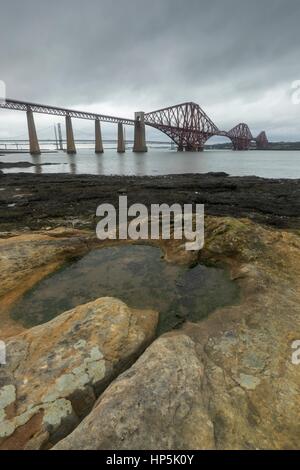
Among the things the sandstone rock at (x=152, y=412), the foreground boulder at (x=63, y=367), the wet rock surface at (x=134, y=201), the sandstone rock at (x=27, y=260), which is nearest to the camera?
the sandstone rock at (x=152, y=412)

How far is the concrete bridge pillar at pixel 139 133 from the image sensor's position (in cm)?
11438

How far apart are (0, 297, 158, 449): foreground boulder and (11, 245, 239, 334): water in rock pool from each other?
2.60 ft

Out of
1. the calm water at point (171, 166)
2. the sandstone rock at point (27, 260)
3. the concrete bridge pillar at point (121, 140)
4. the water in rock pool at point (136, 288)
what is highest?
the concrete bridge pillar at point (121, 140)

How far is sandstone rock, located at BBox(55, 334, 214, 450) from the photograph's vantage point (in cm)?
267

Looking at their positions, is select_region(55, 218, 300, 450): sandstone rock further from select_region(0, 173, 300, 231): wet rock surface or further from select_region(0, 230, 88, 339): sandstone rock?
select_region(0, 173, 300, 231): wet rock surface

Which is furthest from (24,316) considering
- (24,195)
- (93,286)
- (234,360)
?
(24,195)

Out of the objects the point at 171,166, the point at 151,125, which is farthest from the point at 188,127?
the point at 171,166

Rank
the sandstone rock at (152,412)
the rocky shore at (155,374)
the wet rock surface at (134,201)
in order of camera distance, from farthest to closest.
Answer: the wet rock surface at (134,201), the rocky shore at (155,374), the sandstone rock at (152,412)

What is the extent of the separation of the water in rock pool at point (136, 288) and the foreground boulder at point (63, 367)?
791mm

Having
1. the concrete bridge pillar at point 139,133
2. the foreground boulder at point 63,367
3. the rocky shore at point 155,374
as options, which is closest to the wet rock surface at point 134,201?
the rocky shore at point 155,374

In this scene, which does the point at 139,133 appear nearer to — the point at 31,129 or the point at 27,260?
the point at 31,129

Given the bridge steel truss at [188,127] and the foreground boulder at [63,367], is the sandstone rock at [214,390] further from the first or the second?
the bridge steel truss at [188,127]

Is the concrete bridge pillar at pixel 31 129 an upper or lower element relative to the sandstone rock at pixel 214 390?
upper

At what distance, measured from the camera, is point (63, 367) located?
12.0 ft
